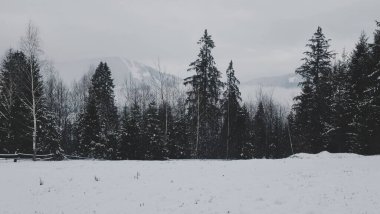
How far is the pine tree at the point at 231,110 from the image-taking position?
5725 centimetres

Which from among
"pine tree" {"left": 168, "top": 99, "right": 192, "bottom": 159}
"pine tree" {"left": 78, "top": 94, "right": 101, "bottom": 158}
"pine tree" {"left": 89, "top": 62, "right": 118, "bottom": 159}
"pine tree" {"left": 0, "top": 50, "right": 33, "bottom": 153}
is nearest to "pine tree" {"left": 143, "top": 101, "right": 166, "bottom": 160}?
"pine tree" {"left": 168, "top": 99, "right": 192, "bottom": 159}

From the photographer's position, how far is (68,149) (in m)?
67.8

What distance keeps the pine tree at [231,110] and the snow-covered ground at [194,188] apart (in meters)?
29.7

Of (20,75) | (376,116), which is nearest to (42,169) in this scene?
(20,75)

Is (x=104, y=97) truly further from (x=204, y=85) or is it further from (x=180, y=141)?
(x=204, y=85)

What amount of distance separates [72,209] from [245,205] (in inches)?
298

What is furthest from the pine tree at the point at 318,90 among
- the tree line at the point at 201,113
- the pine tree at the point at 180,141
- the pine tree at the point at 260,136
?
the pine tree at the point at 260,136

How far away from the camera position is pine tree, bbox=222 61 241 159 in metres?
57.2

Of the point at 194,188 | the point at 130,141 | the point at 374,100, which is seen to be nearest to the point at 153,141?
the point at 130,141

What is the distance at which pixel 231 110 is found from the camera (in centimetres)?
5969

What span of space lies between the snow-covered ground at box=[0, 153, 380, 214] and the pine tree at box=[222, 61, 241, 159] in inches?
1168

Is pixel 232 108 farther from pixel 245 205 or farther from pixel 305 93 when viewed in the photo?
pixel 245 205

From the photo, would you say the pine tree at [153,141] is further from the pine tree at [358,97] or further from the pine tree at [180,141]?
the pine tree at [358,97]

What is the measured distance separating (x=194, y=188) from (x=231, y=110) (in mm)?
41039
